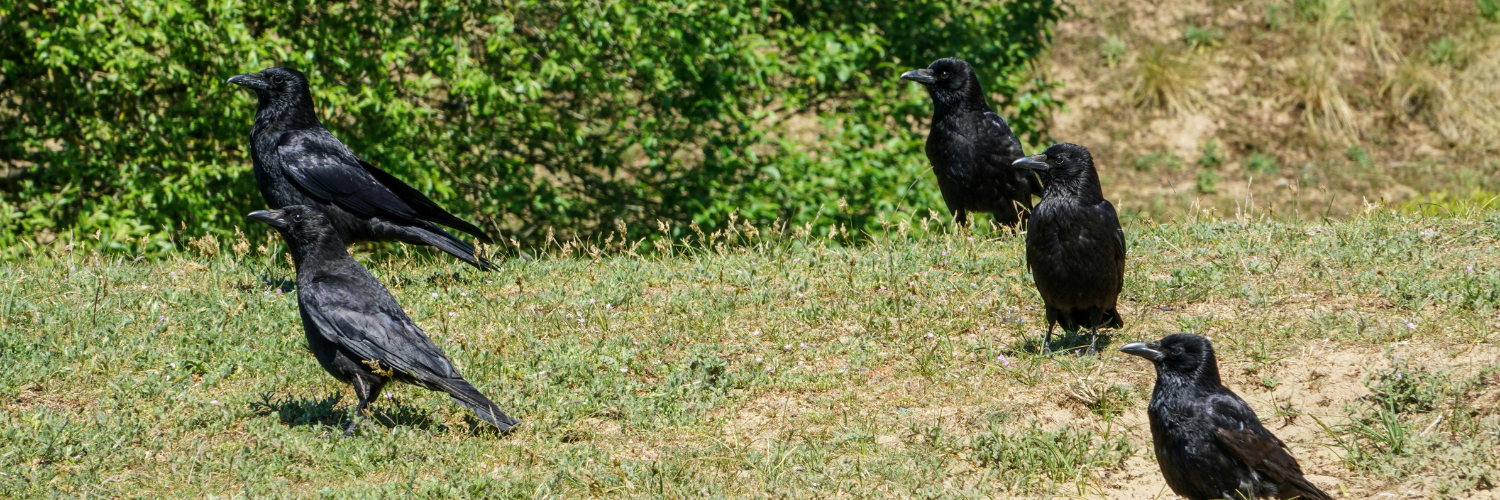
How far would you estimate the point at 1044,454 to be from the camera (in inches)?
203

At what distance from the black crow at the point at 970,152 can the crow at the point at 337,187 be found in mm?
3203

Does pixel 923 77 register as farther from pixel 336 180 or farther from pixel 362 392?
pixel 362 392

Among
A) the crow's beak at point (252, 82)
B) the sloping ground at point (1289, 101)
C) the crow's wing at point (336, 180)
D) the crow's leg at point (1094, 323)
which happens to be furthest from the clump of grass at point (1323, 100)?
the crow's beak at point (252, 82)

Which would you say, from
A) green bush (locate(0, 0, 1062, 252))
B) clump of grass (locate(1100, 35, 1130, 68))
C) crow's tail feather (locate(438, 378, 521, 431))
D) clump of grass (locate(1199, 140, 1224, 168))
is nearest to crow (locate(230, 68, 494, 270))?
green bush (locate(0, 0, 1062, 252))

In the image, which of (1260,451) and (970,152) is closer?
(1260,451)

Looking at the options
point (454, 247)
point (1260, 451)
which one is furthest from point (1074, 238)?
point (454, 247)

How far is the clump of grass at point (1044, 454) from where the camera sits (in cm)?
507

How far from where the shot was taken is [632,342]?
645 centimetres

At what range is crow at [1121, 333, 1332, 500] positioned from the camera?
457cm

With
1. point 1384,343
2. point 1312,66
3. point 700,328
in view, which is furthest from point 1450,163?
point 700,328

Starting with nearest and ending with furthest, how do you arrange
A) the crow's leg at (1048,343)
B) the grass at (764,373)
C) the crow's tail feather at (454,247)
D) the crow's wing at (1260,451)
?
the crow's wing at (1260,451), the grass at (764,373), the crow's leg at (1048,343), the crow's tail feather at (454,247)

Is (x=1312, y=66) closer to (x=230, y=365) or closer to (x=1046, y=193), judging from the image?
(x=1046, y=193)

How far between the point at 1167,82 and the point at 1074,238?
13.5 m

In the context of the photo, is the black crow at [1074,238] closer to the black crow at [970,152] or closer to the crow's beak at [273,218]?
the black crow at [970,152]
